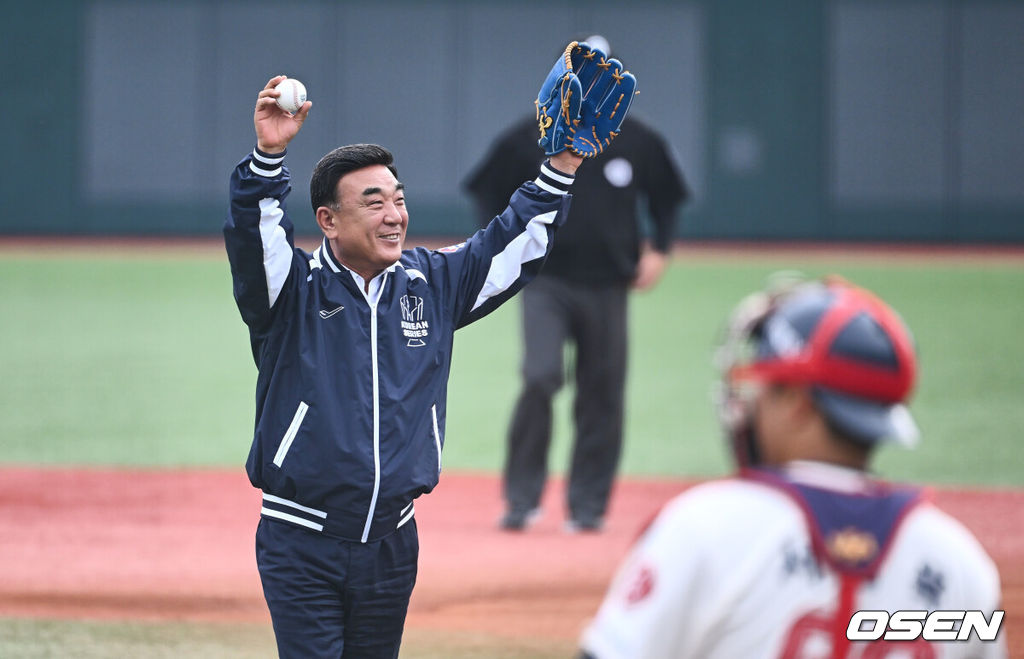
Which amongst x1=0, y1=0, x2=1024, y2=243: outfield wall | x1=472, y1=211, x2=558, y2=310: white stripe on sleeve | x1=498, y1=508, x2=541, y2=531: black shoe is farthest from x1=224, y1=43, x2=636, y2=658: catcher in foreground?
x1=0, y1=0, x2=1024, y2=243: outfield wall

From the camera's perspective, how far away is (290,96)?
3.85m

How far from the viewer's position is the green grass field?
11266mm

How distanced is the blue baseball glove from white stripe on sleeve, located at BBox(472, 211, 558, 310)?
0.77 ft

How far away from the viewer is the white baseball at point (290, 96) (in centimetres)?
385

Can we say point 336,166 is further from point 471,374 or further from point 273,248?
point 471,374

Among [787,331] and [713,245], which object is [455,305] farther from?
[713,245]

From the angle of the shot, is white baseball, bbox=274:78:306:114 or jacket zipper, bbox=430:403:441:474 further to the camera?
jacket zipper, bbox=430:403:441:474

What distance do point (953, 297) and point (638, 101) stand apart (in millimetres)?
11659

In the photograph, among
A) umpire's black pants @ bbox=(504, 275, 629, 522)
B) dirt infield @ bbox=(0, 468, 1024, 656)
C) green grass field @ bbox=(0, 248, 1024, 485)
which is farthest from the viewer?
green grass field @ bbox=(0, 248, 1024, 485)

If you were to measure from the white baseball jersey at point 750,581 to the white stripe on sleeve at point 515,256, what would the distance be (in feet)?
7.11

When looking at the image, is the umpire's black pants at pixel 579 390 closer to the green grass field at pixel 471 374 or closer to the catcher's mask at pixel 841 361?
the green grass field at pixel 471 374

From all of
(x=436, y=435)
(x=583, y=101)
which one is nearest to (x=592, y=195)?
(x=583, y=101)

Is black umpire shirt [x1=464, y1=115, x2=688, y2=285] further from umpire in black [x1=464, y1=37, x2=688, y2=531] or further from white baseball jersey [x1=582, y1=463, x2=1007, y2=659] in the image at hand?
white baseball jersey [x1=582, y1=463, x2=1007, y2=659]

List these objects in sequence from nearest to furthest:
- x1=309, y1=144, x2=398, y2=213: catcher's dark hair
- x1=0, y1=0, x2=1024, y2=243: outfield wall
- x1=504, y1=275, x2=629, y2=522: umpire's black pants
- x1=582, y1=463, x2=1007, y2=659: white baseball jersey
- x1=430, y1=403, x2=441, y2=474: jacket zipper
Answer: x1=582, y1=463, x2=1007, y2=659: white baseball jersey < x1=430, y1=403, x2=441, y2=474: jacket zipper < x1=309, y1=144, x2=398, y2=213: catcher's dark hair < x1=504, y1=275, x2=629, y2=522: umpire's black pants < x1=0, y1=0, x2=1024, y2=243: outfield wall
